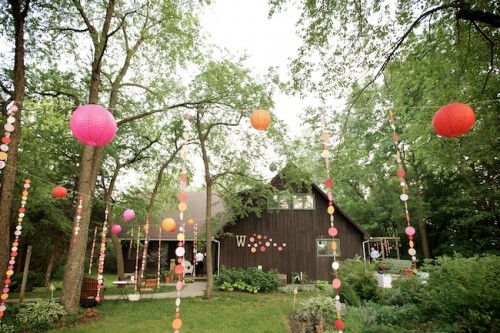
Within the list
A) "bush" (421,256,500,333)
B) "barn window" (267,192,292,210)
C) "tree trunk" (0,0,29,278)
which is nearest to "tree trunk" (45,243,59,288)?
"tree trunk" (0,0,29,278)

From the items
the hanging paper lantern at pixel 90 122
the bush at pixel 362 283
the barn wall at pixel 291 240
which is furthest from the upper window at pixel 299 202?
the hanging paper lantern at pixel 90 122

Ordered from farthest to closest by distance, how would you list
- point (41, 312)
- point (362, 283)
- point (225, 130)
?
point (225, 130) < point (362, 283) < point (41, 312)

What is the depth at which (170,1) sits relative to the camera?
1014 cm

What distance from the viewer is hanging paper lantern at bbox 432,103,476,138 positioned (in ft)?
15.2

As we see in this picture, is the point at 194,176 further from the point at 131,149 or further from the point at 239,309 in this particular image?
the point at 239,309

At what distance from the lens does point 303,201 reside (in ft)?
61.1

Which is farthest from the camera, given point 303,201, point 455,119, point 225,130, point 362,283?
point 303,201

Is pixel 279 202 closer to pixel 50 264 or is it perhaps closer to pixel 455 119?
pixel 50 264

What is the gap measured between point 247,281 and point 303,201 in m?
6.23

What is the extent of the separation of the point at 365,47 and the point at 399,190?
67.3 feet

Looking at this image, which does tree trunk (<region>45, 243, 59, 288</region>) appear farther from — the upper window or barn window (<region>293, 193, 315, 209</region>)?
barn window (<region>293, 193, 315, 209</region>)

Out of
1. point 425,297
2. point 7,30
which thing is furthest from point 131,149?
point 425,297

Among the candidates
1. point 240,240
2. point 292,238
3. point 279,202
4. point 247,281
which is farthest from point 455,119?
point 240,240

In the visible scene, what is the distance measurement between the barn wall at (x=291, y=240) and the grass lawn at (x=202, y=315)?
13.9ft
